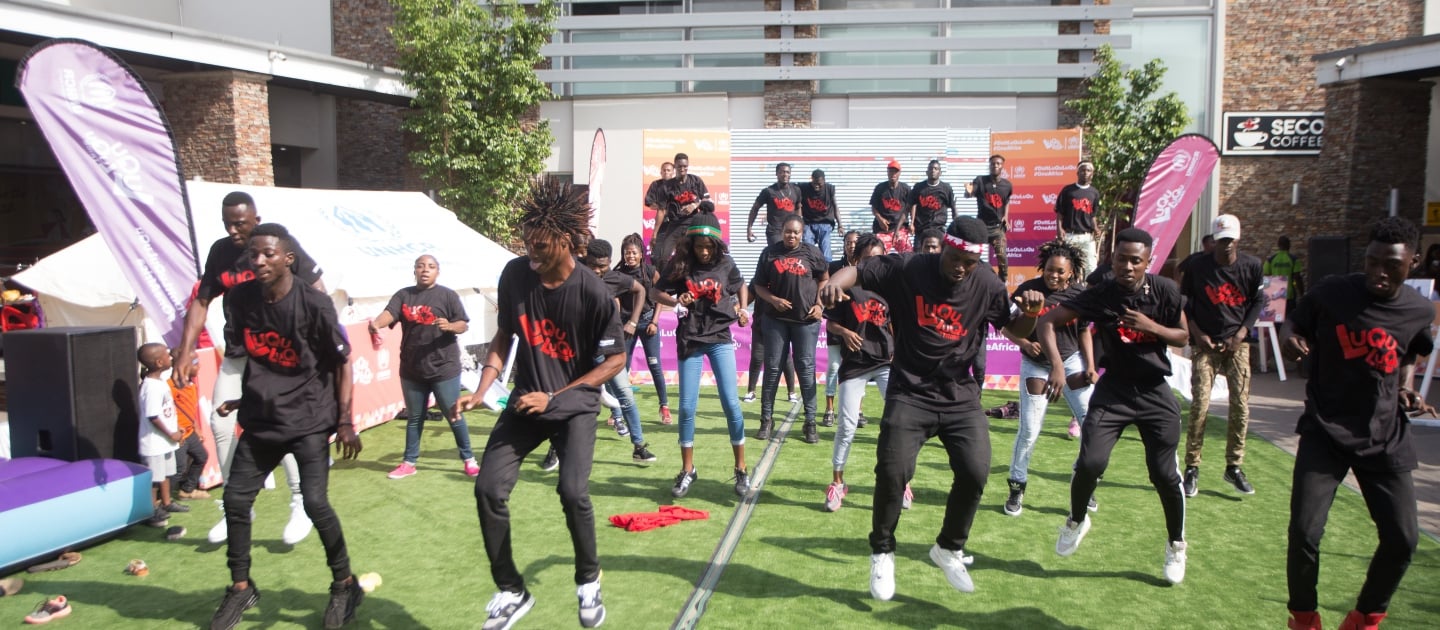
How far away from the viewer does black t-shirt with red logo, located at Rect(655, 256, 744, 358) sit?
694cm

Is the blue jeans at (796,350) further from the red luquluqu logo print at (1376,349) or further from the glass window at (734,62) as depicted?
the glass window at (734,62)

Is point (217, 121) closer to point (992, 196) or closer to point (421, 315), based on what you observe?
point (421, 315)

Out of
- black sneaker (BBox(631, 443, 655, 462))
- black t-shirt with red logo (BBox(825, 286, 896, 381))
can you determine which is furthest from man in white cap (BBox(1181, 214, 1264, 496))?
black sneaker (BBox(631, 443, 655, 462))

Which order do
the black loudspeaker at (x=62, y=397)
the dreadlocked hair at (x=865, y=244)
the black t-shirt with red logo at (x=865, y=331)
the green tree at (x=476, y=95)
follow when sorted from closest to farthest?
the black loudspeaker at (x=62, y=397) → the black t-shirt with red logo at (x=865, y=331) → the dreadlocked hair at (x=865, y=244) → the green tree at (x=476, y=95)

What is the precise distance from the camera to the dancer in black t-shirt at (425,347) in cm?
737

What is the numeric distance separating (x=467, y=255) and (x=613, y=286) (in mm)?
5140

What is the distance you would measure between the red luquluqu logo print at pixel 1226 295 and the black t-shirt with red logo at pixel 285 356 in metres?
6.11

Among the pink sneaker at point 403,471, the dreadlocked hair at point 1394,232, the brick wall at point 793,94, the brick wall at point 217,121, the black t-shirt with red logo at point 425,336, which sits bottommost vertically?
the pink sneaker at point 403,471

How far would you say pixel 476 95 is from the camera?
65.0 ft

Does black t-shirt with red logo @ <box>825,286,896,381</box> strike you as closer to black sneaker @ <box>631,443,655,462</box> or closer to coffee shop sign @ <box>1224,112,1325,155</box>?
black sneaker @ <box>631,443,655,462</box>

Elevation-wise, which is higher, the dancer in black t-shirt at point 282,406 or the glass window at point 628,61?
the glass window at point 628,61

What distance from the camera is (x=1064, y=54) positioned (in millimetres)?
20906

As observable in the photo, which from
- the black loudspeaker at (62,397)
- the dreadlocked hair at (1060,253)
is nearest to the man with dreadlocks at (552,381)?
the black loudspeaker at (62,397)

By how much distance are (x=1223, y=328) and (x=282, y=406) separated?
254 inches
